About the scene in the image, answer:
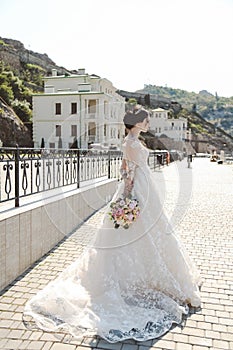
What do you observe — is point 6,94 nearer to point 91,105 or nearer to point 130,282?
point 91,105

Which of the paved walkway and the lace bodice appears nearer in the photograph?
the paved walkway

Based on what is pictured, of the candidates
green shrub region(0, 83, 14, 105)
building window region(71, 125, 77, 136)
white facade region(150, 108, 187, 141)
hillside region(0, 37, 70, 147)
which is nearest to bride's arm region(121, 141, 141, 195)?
white facade region(150, 108, 187, 141)

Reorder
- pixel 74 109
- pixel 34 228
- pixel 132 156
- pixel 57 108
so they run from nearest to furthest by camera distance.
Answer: pixel 132 156, pixel 34 228, pixel 74 109, pixel 57 108

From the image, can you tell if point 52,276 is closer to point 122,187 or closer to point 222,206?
point 122,187

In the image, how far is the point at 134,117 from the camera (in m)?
3.41

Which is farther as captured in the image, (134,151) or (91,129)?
(91,129)

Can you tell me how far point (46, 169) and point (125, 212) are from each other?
8.67ft

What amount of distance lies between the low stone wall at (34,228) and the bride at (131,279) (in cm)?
59

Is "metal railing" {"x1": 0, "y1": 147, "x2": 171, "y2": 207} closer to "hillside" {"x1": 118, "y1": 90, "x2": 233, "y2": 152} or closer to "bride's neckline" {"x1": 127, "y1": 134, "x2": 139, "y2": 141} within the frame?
"bride's neckline" {"x1": 127, "y1": 134, "x2": 139, "y2": 141}

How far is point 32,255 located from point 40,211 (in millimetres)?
570

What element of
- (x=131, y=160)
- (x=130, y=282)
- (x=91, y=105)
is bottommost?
(x=130, y=282)

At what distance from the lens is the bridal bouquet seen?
3246 millimetres

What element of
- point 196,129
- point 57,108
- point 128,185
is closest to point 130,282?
point 128,185

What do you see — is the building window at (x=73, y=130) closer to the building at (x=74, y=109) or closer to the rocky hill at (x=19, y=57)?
the building at (x=74, y=109)
